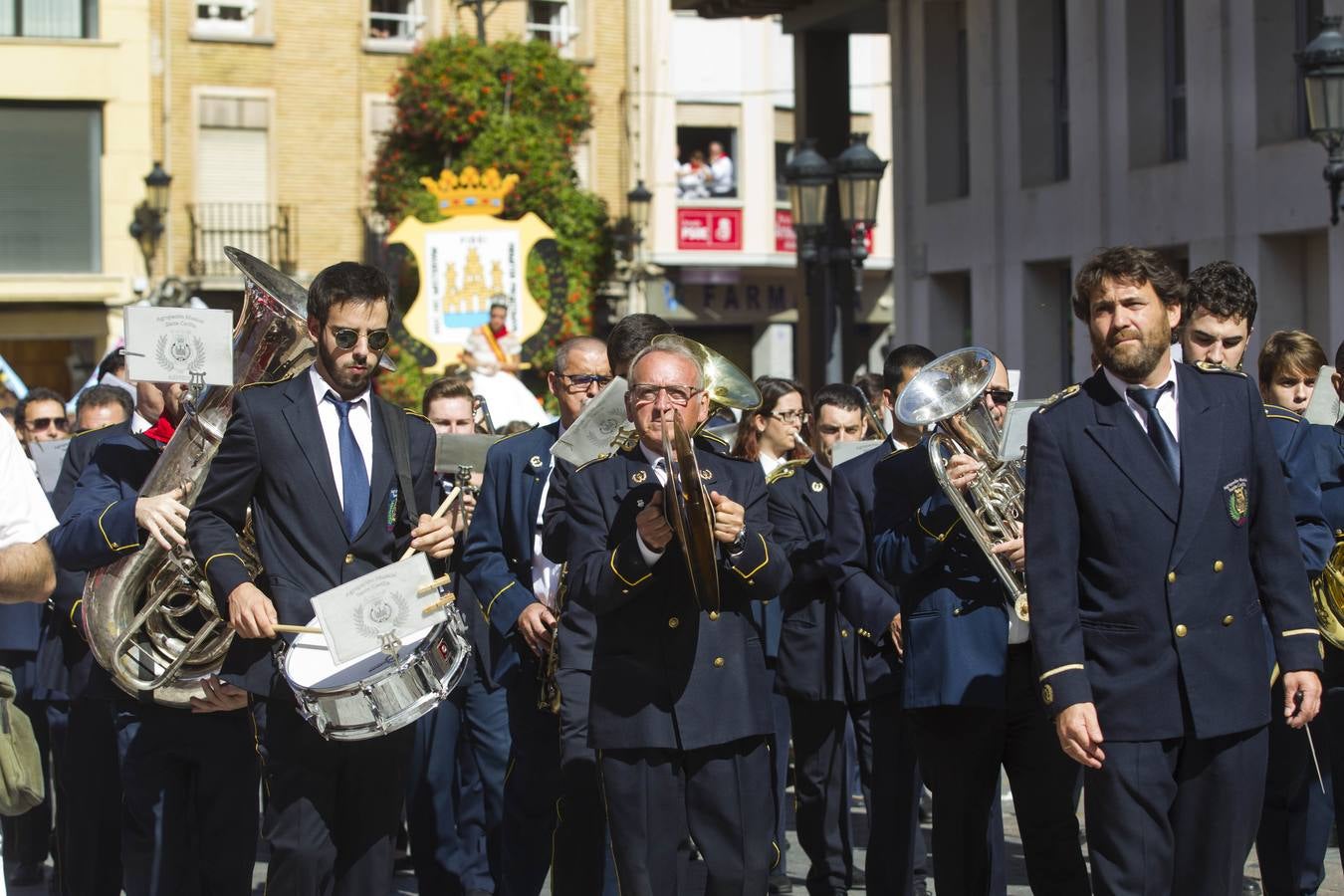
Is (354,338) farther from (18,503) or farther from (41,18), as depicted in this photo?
(41,18)

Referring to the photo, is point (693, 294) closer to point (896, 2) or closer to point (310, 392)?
point (896, 2)

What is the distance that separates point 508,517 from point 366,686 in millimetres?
1863

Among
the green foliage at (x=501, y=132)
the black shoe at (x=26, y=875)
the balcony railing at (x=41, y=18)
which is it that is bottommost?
the black shoe at (x=26, y=875)

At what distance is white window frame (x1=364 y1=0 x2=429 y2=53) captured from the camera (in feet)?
119

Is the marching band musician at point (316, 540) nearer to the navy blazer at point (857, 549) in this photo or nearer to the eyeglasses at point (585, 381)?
the eyeglasses at point (585, 381)

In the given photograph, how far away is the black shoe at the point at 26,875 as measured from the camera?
9.41 meters

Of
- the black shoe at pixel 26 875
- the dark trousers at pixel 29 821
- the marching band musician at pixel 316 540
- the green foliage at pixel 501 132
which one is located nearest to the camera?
the marching band musician at pixel 316 540

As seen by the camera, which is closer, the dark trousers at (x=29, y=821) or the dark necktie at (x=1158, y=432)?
the dark necktie at (x=1158, y=432)

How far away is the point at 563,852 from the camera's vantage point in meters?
7.20

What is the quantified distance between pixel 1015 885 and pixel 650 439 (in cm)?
338

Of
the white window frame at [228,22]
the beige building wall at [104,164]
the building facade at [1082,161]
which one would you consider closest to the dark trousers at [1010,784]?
the building facade at [1082,161]

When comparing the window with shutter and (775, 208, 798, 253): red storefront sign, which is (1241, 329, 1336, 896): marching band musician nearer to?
the window with shutter

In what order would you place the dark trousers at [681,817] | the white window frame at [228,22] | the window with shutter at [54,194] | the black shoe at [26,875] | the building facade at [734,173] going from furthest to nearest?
the building facade at [734,173] → the white window frame at [228,22] → the window with shutter at [54,194] → the black shoe at [26,875] → the dark trousers at [681,817]

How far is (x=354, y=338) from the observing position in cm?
630
